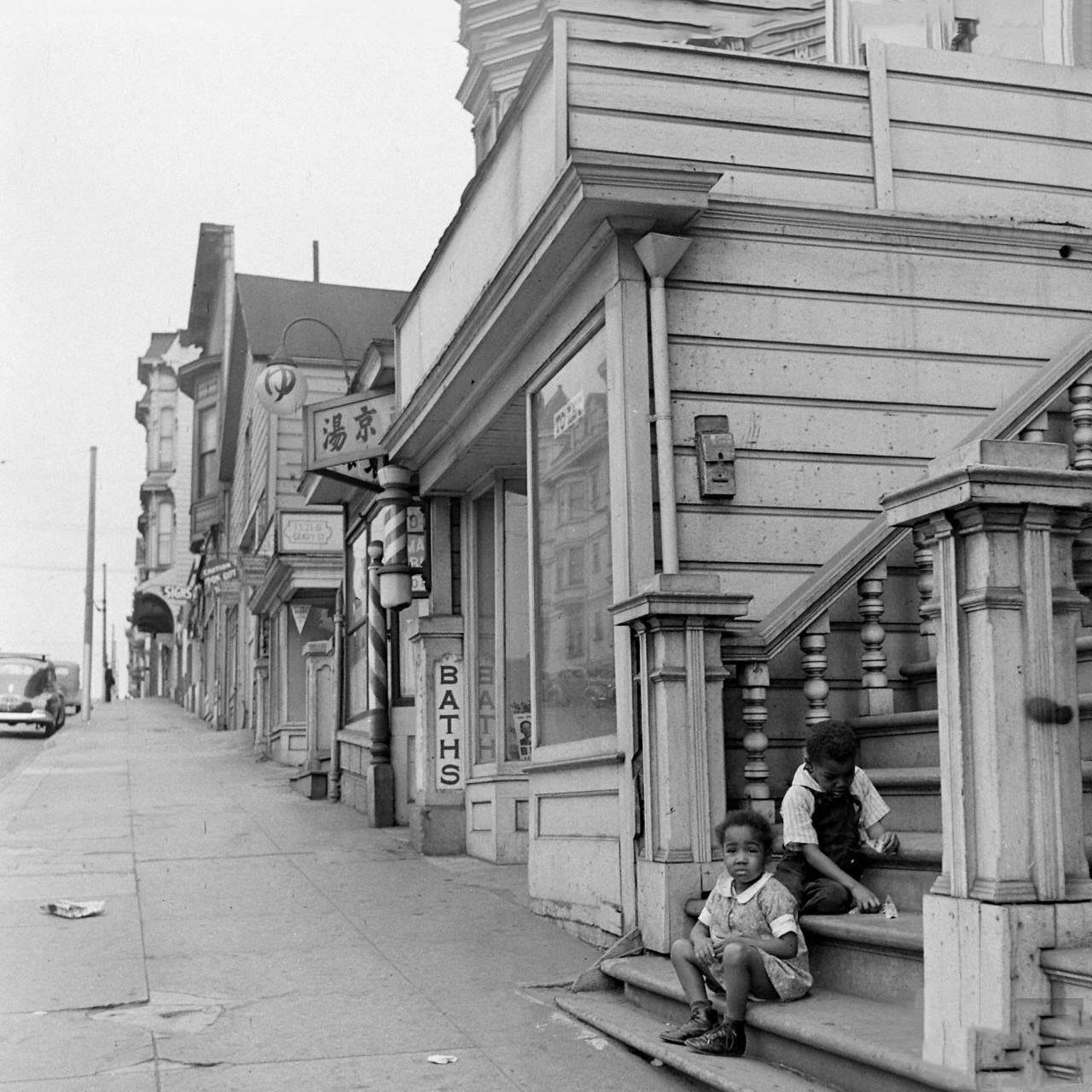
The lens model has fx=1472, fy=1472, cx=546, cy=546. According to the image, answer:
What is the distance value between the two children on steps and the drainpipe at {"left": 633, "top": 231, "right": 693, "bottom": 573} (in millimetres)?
1594

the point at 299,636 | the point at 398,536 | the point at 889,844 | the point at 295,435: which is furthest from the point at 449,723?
the point at 295,435

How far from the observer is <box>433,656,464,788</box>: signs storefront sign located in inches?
445

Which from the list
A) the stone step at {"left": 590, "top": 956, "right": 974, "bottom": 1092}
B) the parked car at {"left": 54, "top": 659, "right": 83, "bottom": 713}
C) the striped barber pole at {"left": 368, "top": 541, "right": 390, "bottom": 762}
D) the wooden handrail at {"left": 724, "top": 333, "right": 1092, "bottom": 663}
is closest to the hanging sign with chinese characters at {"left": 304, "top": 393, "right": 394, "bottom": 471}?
the striped barber pole at {"left": 368, "top": 541, "right": 390, "bottom": 762}

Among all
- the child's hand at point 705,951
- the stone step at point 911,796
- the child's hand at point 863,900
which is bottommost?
the child's hand at point 705,951

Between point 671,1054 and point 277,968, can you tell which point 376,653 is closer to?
point 277,968

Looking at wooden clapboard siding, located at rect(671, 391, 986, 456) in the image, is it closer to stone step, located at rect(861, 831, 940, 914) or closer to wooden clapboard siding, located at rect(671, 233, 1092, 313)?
wooden clapboard siding, located at rect(671, 233, 1092, 313)

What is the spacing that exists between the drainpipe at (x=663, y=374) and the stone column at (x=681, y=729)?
22.4 inches

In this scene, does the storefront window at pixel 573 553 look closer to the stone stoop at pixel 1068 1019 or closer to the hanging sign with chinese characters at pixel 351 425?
the stone stoop at pixel 1068 1019

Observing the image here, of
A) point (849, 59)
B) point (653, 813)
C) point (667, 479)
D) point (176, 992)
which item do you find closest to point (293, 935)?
point (176, 992)

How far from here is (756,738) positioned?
6.49m

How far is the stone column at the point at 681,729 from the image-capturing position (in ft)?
20.2

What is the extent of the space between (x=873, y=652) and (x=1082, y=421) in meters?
1.37

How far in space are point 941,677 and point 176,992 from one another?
385 cm

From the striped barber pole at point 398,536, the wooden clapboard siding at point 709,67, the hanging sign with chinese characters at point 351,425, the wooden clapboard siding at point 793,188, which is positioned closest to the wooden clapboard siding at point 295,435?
the hanging sign with chinese characters at point 351,425
